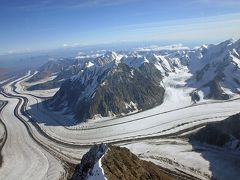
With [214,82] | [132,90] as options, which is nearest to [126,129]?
[132,90]

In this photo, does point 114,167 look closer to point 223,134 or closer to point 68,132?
point 223,134

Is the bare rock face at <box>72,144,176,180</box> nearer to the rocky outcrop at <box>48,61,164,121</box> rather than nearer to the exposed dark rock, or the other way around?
the exposed dark rock

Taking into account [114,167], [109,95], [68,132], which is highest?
[114,167]

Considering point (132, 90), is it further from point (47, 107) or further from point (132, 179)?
point (132, 179)

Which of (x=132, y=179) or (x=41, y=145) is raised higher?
(x=132, y=179)

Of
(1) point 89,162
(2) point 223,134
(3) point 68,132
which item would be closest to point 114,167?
(1) point 89,162

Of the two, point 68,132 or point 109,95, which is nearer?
point 68,132

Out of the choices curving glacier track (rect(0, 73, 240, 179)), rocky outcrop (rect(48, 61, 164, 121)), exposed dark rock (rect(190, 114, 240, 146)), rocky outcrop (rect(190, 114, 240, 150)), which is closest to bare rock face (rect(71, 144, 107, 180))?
curving glacier track (rect(0, 73, 240, 179))

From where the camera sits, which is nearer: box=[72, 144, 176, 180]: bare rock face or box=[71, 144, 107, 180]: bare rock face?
box=[72, 144, 176, 180]: bare rock face
